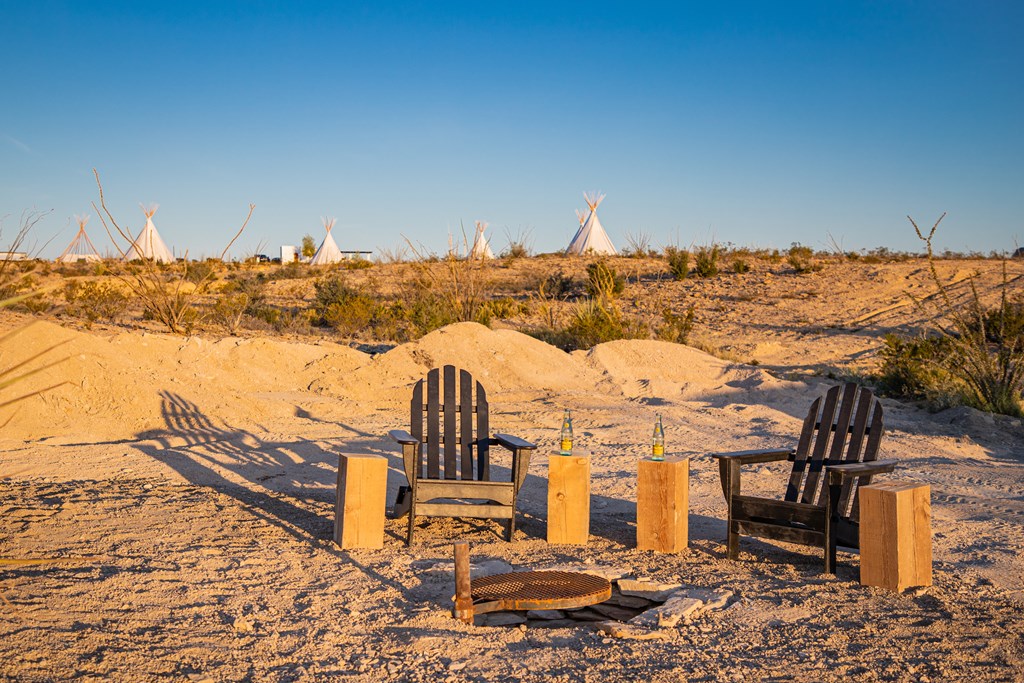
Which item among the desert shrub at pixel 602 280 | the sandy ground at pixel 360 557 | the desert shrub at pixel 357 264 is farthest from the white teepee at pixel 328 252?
the sandy ground at pixel 360 557

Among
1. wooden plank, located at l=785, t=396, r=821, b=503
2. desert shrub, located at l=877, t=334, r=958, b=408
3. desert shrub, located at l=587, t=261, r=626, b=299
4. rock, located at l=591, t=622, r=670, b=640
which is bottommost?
rock, located at l=591, t=622, r=670, b=640

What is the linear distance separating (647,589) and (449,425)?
2.39 meters

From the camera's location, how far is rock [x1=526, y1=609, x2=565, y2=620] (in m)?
4.66

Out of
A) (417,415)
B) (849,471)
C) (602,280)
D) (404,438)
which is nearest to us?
(849,471)

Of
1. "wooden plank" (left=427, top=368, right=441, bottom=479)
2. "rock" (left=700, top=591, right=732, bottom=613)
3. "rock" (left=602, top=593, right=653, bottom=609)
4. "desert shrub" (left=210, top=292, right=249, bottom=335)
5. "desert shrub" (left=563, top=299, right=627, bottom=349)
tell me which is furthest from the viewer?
"desert shrub" (left=210, top=292, right=249, bottom=335)

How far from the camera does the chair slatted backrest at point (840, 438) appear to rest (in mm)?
5957

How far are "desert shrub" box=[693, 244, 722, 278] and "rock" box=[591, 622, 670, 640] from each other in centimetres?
2831

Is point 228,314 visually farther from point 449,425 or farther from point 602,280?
point 449,425

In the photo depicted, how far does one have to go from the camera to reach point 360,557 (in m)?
5.80

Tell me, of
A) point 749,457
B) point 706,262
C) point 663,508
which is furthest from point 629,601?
point 706,262

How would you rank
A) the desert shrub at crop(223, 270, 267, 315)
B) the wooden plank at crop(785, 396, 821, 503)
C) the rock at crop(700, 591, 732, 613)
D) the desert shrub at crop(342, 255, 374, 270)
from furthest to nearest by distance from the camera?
1. the desert shrub at crop(342, 255, 374, 270)
2. the desert shrub at crop(223, 270, 267, 315)
3. the wooden plank at crop(785, 396, 821, 503)
4. the rock at crop(700, 591, 732, 613)

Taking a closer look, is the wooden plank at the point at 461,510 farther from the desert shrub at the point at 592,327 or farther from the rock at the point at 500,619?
the desert shrub at the point at 592,327

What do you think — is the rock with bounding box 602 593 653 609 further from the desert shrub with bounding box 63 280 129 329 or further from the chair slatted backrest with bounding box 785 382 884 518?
the desert shrub with bounding box 63 280 129 329

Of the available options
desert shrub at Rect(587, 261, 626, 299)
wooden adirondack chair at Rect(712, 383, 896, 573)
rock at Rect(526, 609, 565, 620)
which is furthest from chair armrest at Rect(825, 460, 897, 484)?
desert shrub at Rect(587, 261, 626, 299)
